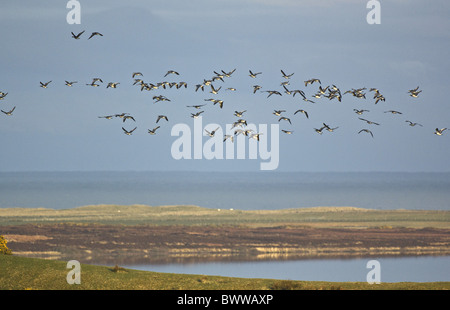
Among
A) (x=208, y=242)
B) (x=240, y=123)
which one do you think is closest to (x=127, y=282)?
(x=240, y=123)

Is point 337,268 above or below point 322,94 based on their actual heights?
below

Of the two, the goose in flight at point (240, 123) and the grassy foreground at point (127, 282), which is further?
the goose in flight at point (240, 123)

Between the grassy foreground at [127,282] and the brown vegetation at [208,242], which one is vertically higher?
the brown vegetation at [208,242]

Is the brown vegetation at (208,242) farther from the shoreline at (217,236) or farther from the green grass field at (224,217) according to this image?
the green grass field at (224,217)

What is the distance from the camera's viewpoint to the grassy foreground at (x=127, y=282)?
41.7 metres

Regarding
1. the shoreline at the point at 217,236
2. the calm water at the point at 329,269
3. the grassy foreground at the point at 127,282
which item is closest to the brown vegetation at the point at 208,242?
the shoreline at the point at 217,236

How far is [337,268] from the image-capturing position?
74.8 metres

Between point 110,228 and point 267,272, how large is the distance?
3625 centimetres

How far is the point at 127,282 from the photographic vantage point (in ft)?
140

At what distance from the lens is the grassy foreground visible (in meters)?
41.7

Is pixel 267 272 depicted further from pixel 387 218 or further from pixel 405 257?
pixel 387 218
